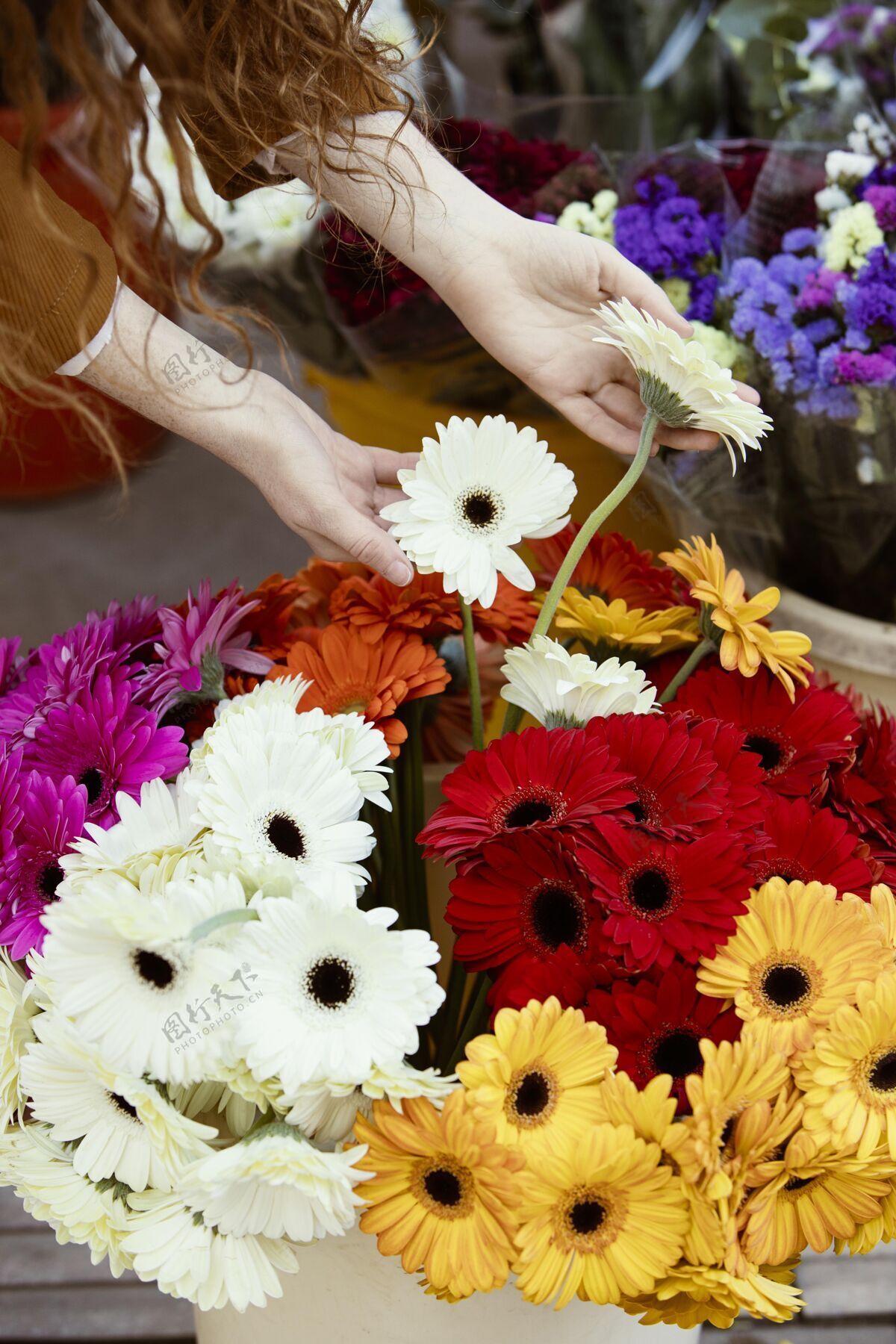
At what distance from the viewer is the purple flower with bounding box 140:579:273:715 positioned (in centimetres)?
59

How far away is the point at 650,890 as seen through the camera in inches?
19.0

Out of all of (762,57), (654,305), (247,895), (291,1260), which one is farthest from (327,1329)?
(762,57)

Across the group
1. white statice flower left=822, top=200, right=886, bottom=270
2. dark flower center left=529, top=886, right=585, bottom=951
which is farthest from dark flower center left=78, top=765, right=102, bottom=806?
white statice flower left=822, top=200, right=886, bottom=270

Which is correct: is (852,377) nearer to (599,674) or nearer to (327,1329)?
(599,674)

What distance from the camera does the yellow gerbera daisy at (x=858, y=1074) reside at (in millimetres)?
454

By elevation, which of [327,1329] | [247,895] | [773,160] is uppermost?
[773,160]

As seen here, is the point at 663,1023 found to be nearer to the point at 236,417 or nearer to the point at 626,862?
the point at 626,862

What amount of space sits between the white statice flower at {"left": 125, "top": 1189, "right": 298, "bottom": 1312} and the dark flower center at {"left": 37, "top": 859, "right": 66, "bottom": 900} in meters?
0.14

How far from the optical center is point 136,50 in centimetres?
51

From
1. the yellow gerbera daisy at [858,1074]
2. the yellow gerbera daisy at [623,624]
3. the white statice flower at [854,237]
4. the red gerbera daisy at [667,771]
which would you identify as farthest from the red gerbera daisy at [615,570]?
the white statice flower at [854,237]

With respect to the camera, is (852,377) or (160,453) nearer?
(852,377)

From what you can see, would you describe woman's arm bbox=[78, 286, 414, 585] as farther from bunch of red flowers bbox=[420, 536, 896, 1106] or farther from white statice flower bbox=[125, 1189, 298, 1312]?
white statice flower bbox=[125, 1189, 298, 1312]

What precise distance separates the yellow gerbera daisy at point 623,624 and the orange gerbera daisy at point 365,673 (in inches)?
3.0

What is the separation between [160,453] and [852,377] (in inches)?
39.5
